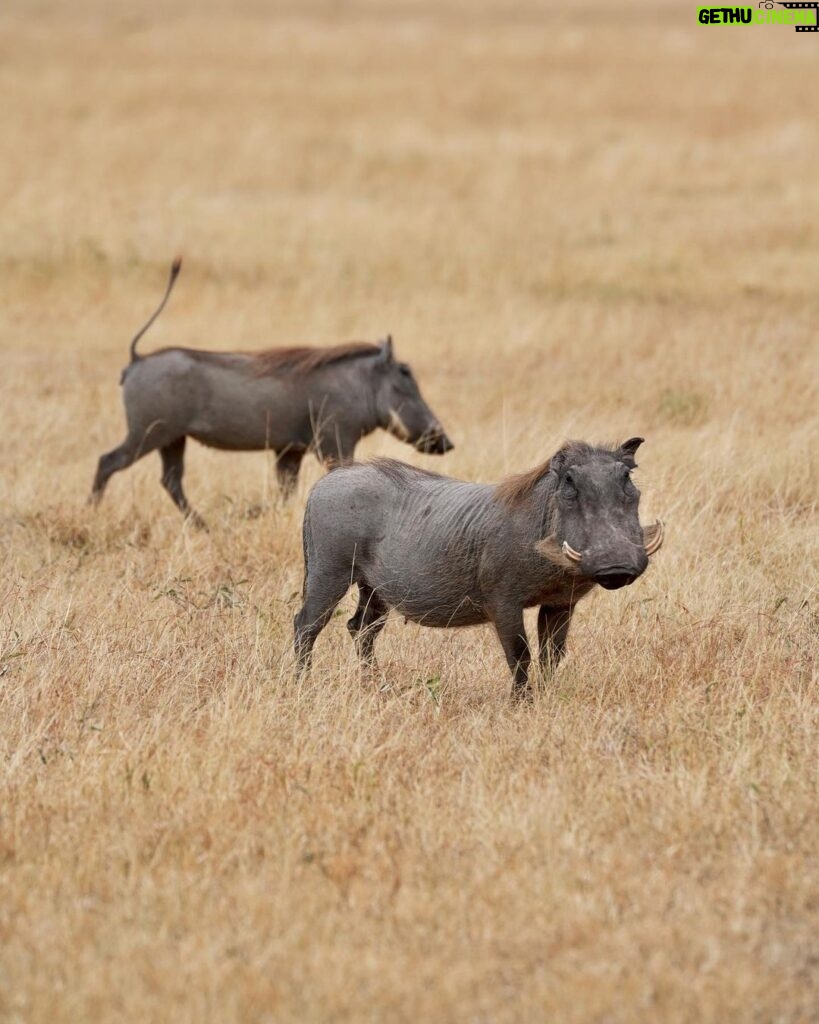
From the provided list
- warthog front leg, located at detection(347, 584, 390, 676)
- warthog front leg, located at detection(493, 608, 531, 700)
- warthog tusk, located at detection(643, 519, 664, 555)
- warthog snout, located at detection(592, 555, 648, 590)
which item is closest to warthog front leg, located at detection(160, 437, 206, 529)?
warthog front leg, located at detection(347, 584, 390, 676)

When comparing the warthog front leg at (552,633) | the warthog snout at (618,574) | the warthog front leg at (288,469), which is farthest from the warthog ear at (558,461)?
the warthog front leg at (288,469)

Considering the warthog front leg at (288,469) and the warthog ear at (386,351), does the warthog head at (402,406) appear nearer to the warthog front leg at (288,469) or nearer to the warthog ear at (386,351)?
the warthog ear at (386,351)

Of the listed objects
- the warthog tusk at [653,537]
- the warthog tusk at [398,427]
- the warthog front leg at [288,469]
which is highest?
the warthog tusk at [653,537]

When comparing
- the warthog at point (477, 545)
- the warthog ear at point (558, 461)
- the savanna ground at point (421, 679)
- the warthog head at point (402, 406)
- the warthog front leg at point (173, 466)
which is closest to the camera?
the savanna ground at point (421, 679)

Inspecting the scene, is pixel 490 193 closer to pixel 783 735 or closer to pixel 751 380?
pixel 751 380

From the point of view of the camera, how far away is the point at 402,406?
330 inches

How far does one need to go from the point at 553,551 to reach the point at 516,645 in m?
0.40

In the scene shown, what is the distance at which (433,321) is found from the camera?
1286cm

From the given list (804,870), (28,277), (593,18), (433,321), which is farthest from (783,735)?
(593,18)

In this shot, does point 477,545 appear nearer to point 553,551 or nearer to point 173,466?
point 553,551

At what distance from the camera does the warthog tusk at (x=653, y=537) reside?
179 inches

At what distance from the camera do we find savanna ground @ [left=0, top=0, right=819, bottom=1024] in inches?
131

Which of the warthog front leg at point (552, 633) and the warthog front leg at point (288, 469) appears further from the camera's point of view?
the warthog front leg at point (288, 469)

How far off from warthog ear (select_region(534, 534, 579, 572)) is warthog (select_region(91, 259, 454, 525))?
141 inches
